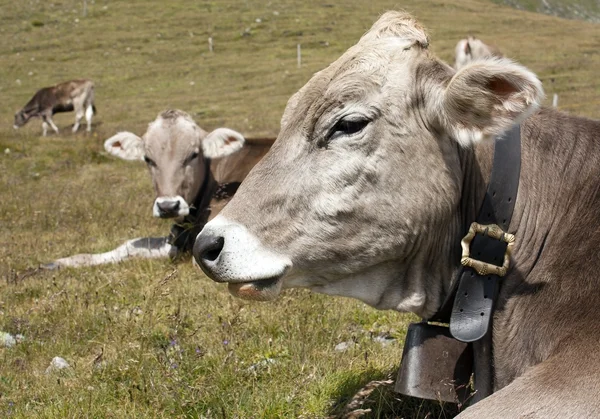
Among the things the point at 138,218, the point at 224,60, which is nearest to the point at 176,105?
the point at 224,60

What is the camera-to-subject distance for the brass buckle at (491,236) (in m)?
3.30

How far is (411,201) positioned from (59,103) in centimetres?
3126

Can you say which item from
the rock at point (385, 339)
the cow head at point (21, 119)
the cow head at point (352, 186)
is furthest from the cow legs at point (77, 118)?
the cow head at point (352, 186)

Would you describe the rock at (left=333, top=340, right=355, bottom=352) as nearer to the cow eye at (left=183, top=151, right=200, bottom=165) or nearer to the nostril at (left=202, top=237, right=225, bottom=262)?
the nostril at (left=202, top=237, right=225, bottom=262)

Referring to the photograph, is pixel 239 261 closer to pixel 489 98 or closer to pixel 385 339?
pixel 489 98

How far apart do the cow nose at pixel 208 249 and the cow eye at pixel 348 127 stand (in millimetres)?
768

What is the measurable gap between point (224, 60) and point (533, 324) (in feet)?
165

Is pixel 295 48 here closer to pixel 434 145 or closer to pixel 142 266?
pixel 142 266

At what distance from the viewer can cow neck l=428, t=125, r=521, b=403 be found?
3328mm

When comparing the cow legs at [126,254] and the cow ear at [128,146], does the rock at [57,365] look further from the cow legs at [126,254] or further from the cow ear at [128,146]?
the cow ear at [128,146]

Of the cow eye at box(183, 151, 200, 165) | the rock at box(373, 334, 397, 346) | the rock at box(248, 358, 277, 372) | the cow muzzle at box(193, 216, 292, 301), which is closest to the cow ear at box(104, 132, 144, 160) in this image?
the cow eye at box(183, 151, 200, 165)

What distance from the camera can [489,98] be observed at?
3.11 m

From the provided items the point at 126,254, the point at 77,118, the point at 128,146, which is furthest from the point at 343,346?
the point at 77,118

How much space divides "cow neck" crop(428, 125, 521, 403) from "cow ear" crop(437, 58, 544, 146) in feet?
0.78
